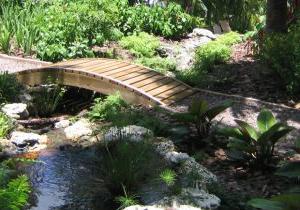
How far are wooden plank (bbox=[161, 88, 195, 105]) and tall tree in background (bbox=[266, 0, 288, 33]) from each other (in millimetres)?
2215

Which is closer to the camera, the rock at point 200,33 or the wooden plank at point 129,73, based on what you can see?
the wooden plank at point 129,73

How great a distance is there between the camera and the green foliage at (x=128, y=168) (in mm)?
5113

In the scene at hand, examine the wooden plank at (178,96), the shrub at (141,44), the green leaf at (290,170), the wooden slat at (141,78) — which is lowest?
the wooden plank at (178,96)

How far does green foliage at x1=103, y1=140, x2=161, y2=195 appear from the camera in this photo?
5.11 metres

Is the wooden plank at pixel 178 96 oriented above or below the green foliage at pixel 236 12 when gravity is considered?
below

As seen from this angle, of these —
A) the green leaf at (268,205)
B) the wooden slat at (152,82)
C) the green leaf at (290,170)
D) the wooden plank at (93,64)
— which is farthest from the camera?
the wooden plank at (93,64)

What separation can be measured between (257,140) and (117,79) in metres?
3.59

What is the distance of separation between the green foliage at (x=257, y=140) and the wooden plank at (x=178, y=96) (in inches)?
92.7

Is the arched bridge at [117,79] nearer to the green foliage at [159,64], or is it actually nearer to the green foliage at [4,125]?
the green foliage at [159,64]

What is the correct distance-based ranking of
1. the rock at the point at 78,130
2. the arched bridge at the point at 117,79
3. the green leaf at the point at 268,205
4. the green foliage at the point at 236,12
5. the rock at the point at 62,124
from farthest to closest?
the green foliage at the point at 236,12
the arched bridge at the point at 117,79
the rock at the point at 62,124
the rock at the point at 78,130
the green leaf at the point at 268,205

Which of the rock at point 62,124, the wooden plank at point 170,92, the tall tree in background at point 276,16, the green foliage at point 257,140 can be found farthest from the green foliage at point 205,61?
the green foliage at point 257,140

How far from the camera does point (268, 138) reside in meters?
5.47

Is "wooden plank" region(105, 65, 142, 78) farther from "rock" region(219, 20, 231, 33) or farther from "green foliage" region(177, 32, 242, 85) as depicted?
"rock" region(219, 20, 231, 33)

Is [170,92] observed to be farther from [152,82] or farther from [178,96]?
[152,82]
